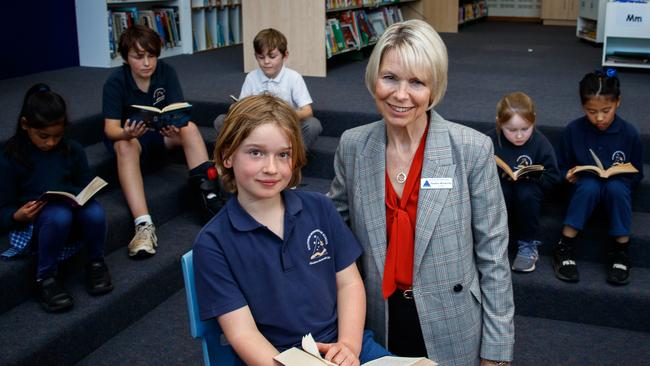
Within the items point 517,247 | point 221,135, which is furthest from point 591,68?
point 221,135

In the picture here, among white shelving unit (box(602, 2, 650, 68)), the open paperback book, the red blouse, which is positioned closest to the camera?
the open paperback book

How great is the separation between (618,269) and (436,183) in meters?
1.74

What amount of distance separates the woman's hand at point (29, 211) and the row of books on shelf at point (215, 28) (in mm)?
4762

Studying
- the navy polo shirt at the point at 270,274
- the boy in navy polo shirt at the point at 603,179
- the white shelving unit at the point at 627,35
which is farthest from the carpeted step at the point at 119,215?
the white shelving unit at the point at 627,35

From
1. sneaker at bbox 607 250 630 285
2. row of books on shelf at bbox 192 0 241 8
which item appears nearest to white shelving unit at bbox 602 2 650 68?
sneaker at bbox 607 250 630 285

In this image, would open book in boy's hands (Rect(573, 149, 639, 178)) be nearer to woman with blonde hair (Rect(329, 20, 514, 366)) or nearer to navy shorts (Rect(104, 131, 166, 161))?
woman with blonde hair (Rect(329, 20, 514, 366))

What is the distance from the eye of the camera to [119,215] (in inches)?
121

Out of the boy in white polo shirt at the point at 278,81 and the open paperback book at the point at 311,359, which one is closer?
the open paperback book at the point at 311,359

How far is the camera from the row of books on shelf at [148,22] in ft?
19.0

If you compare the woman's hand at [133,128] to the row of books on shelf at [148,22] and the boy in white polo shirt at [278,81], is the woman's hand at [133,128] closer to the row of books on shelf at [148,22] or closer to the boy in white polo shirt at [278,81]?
the boy in white polo shirt at [278,81]

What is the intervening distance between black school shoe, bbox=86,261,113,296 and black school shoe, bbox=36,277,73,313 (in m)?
0.12

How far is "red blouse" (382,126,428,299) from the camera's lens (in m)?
1.48

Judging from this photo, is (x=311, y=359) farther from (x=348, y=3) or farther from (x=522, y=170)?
(x=348, y=3)

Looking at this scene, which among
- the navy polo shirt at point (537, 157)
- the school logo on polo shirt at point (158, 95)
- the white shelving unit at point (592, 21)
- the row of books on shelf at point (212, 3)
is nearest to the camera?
the navy polo shirt at point (537, 157)
